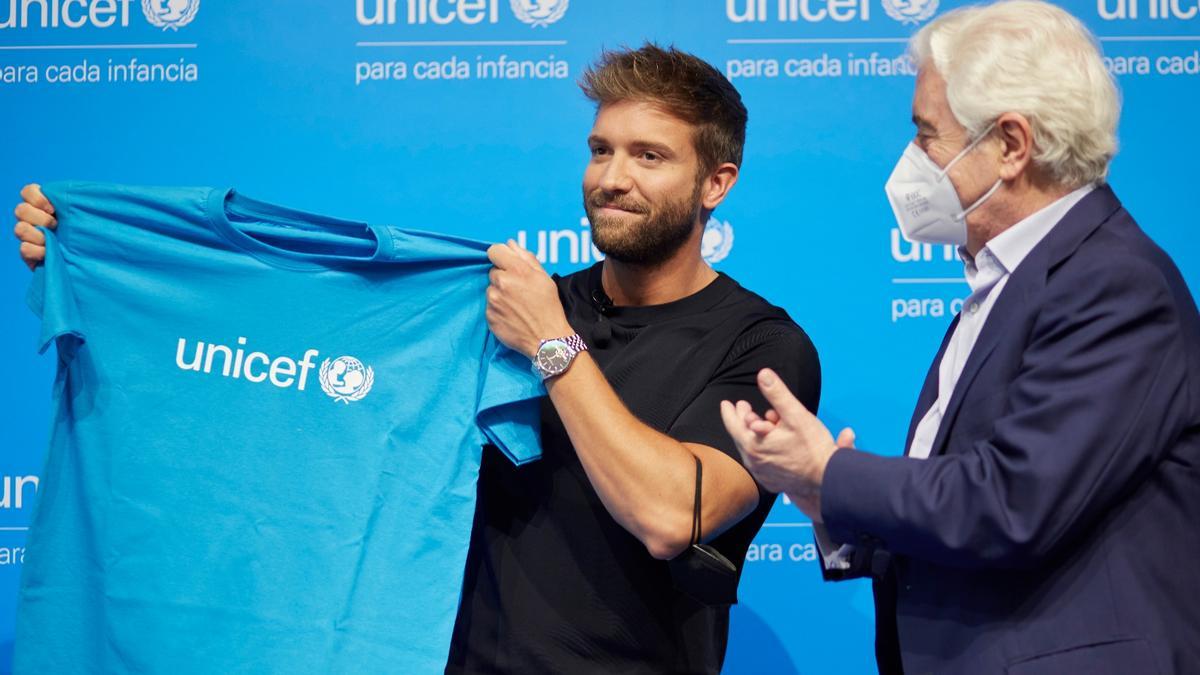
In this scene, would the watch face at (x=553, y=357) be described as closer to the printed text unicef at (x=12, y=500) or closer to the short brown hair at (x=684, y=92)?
the short brown hair at (x=684, y=92)

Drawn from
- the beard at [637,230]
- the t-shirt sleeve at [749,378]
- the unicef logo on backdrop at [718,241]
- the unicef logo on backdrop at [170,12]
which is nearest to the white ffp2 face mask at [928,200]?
the t-shirt sleeve at [749,378]

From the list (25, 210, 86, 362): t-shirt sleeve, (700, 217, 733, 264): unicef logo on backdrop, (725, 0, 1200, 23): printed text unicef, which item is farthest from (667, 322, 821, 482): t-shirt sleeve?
(725, 0, 1200, 23): printed text unicef

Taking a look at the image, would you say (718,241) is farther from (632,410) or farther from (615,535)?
(615,535)

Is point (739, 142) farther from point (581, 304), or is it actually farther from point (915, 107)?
point (915, 107)

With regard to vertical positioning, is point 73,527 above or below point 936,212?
below

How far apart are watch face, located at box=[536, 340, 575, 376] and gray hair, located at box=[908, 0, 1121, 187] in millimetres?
602

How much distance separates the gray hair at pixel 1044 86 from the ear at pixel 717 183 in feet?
1.91

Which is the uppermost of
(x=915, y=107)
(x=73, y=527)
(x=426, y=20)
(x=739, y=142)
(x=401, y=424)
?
(x=426, y=20)

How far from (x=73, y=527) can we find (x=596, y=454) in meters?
0.81

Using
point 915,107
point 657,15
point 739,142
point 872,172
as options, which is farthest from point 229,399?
point 872,172

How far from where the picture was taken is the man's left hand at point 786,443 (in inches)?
52.9

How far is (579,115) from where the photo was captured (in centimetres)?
260

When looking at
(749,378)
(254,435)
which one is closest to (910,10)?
(749,378)

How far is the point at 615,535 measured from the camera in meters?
1.72
